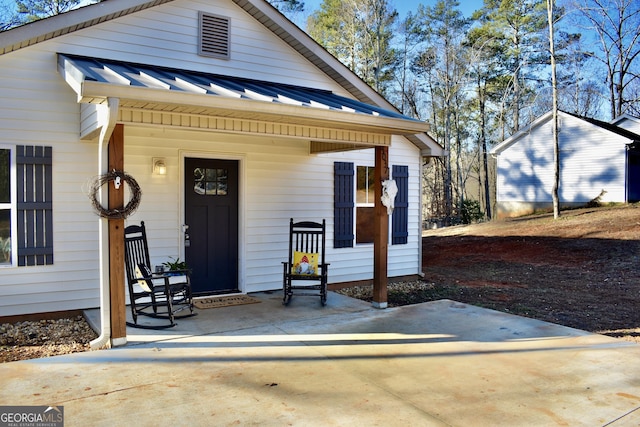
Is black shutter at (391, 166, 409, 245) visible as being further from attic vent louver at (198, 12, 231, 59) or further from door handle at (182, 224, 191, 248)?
door handle at (182, 224, 191, 248)

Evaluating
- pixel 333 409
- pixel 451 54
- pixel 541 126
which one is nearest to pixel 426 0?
pixel 451 54

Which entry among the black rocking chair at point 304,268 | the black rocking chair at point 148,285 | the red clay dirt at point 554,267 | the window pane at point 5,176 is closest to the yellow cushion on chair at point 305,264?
the black rocking chair at point 304,268

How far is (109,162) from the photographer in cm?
445

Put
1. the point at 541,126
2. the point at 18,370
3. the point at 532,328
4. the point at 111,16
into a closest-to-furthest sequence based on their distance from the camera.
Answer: the point at 18,370
the point at 532,328
the point at 111,16
the point at 541,126

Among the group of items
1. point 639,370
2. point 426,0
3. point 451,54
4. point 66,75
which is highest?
point 426,0

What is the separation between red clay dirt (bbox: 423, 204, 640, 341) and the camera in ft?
21.9

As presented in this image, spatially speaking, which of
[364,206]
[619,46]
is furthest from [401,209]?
[619,46]

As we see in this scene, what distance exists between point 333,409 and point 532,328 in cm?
305

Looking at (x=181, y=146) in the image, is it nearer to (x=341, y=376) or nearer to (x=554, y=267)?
(x=341, y=376)

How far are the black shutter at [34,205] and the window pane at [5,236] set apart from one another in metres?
0.11

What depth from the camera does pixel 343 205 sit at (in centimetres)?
775

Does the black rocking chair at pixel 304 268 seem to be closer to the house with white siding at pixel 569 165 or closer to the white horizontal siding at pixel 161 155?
the white horizontal siding at pixel 161 155

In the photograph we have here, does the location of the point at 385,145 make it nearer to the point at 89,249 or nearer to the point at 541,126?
the point at 89,249

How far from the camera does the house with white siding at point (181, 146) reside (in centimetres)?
477
